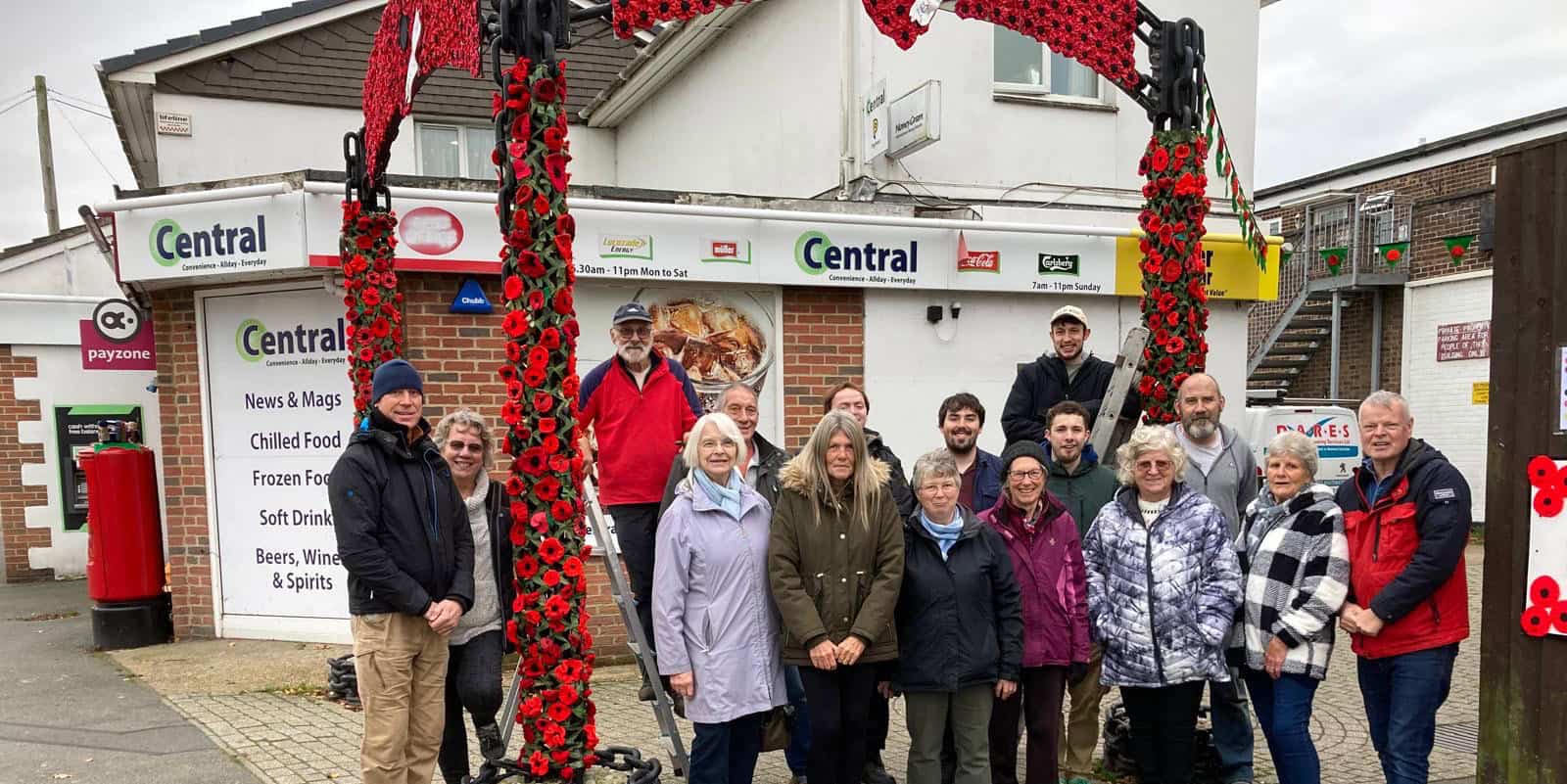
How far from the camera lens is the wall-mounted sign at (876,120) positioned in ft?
25.0

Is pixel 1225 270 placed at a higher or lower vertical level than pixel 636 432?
higher

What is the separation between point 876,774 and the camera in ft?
14.5

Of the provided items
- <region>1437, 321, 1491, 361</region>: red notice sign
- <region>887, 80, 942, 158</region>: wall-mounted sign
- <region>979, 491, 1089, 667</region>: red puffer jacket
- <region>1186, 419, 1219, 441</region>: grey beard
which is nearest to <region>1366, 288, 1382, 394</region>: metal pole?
<region>1437, 321, 1491, 361</region>: red notice sign

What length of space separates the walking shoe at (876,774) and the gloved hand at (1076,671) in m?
0.93

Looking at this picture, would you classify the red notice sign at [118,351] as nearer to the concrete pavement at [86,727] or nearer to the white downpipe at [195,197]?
the white downpipe at [195,197]

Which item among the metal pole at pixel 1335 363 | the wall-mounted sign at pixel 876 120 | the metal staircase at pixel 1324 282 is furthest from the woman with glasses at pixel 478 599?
the metal pole at pixel 1335 363

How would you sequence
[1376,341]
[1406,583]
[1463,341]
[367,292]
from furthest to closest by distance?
[1376,341], [1463,341], [367,292], [1406,583]

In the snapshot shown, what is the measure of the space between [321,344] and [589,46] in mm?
7211

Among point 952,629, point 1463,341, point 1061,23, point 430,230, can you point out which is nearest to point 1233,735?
point 952,629

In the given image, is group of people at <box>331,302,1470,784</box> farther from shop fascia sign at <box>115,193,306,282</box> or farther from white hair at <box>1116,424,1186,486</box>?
shop fascia sign at <box>115,193,306,282</box>

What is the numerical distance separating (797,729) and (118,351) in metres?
6.97

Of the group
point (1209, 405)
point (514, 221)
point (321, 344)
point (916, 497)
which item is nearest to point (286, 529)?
point (321, 344)

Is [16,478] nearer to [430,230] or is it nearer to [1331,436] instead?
[430,230]

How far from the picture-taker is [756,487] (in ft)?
14.2
